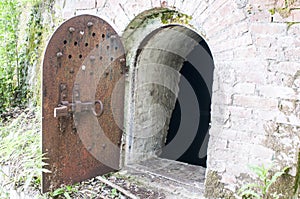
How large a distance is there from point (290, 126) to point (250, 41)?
78cm

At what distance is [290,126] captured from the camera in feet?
8.97

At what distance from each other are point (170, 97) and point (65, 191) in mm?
1908

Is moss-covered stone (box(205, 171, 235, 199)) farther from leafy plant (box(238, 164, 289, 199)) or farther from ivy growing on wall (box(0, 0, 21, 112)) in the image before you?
ivy growing on wall (box(0, 0, 21, 112))

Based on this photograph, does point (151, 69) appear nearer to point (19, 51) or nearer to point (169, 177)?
point (169, 177)

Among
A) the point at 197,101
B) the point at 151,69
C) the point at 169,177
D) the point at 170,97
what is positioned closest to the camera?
the point at 169,177

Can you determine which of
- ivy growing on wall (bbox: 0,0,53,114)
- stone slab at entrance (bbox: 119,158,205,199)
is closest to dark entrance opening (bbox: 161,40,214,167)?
stone slab at entrance (bbox: 119,158,205,199)

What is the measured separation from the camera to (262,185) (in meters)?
2.86

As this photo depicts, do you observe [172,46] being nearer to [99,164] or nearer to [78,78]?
[78,78]

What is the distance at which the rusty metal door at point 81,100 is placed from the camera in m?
3.00

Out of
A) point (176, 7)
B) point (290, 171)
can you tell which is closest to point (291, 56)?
point (290, 171)

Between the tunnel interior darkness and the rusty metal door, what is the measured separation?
13.6 inches

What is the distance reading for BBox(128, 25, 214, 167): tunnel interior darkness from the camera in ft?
12.7

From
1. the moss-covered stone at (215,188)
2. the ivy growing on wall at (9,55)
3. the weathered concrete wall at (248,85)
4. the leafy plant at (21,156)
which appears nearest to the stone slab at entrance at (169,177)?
the moss-covered stone at (215,188)

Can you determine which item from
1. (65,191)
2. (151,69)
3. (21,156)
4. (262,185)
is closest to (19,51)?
(21,156)
